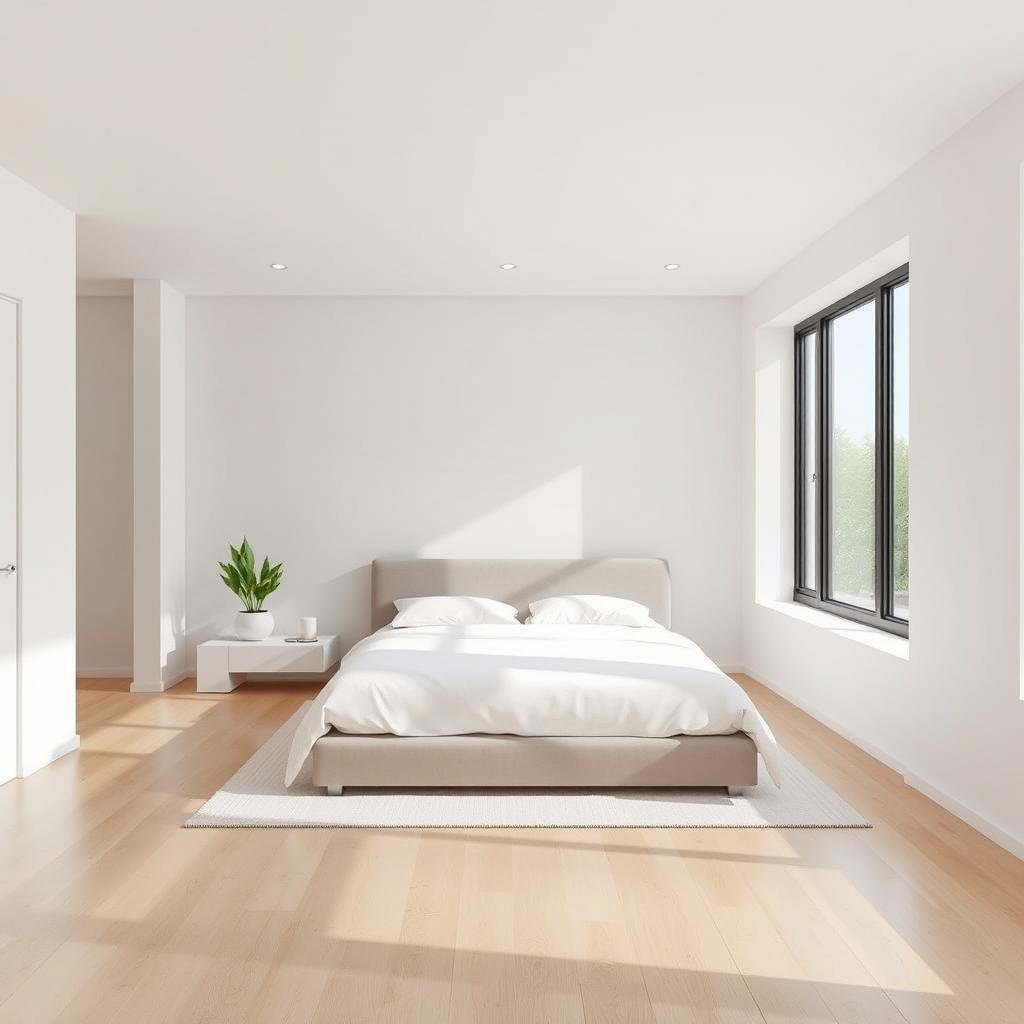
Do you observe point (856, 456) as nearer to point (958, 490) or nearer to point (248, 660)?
point (958, 490)

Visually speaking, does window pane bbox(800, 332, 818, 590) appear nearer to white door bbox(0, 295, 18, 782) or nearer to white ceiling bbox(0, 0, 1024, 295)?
white ceiling bbox(0, 0, 1024, 295)

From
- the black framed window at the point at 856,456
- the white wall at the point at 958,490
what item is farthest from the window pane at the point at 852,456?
the white wall at the point at 958,490

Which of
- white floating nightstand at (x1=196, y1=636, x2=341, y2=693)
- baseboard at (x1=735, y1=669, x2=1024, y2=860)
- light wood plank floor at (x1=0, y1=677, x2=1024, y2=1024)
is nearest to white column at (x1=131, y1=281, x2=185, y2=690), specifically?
white floating nightstand at (x1=196, y1=636, x2=341, y2=693)

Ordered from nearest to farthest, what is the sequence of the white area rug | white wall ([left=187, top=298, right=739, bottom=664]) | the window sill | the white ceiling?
the white ceiling < the white area rug < the window sill < white wall ([left=187, top=298, right=739, bottom=664])

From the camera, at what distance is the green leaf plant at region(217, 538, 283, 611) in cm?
579

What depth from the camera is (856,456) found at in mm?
4996

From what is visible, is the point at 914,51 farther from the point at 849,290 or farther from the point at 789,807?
the point at 789,807

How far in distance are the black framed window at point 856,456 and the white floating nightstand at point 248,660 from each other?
2.95 meters

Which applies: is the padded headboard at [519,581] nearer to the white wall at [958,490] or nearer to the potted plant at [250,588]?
the potted plant at [250,588]

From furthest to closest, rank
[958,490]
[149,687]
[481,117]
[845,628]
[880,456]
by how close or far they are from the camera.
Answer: [149,687] < [845,628] < [880,456] < [958,490] < [481,117]

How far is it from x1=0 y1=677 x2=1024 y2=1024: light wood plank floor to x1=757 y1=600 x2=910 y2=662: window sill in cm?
73

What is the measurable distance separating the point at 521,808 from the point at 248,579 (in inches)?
115

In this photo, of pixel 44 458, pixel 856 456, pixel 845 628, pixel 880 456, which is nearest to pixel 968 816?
pixel 845 628

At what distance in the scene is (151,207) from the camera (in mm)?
4289
